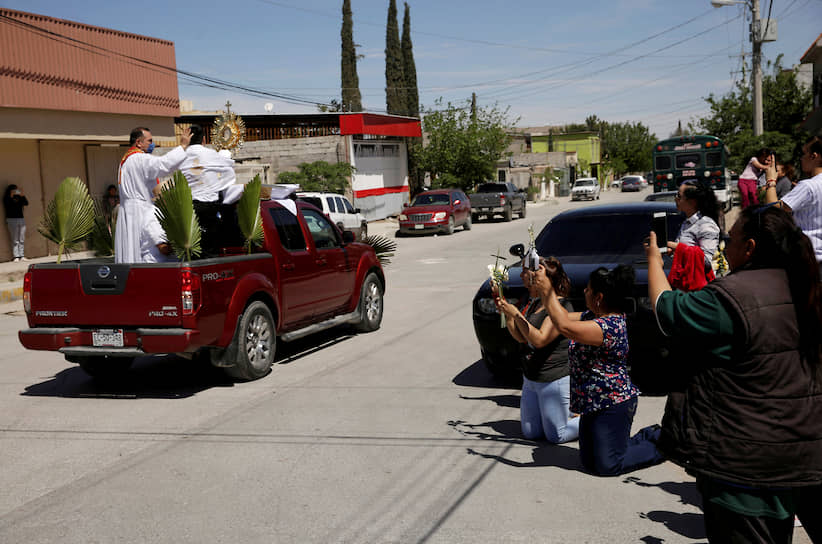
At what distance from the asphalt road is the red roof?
12965 mm

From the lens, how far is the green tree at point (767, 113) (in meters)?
37.3

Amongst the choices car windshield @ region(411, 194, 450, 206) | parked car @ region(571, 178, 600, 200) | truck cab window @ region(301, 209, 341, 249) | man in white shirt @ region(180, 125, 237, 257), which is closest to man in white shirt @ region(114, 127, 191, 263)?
man in white shirt @ region(180, 125, 237, 257)

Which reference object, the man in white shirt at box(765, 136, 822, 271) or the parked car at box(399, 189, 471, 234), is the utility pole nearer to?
the parked car at box(399, 189, 471, 234)

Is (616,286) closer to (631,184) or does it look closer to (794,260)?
(794,260)

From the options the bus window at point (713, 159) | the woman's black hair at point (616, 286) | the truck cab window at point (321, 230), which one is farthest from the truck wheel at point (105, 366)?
the bus window at point (713, 159)

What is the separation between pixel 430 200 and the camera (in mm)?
31891

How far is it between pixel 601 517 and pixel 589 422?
0.69 metres

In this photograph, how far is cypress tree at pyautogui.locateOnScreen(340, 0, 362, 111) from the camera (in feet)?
173

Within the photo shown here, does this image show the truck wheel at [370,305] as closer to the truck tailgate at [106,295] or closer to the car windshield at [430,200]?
the truck tailgate at [106,295]

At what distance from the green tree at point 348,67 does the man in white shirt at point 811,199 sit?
156 feet

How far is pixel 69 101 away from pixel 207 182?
1506 centimetres

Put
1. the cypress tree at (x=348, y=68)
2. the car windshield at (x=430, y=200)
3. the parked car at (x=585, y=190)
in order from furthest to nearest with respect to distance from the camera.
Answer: the parked car at (x=585, y=190) → the cypress tree at (x=348, y=68) → the car windshield at (x=430, y=200)

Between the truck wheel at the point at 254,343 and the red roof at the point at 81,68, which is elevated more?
the red roof at the point at 81,68

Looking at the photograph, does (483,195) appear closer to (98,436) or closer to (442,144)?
(442,144)
